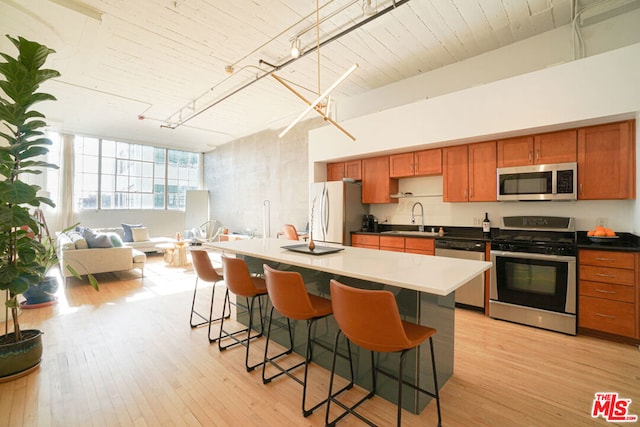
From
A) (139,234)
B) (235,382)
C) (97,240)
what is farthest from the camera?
(139,234)

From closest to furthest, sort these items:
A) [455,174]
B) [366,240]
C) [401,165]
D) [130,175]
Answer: [455,174] → [401,165] → [366,240] → [130,175]

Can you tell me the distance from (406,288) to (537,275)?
239cm

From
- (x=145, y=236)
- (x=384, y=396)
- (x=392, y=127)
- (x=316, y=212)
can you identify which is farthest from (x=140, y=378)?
(x=145, y=236)

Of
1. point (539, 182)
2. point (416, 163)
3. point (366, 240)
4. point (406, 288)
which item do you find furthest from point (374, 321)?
point (416, 163)

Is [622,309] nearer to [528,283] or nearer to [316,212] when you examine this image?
[528,283]

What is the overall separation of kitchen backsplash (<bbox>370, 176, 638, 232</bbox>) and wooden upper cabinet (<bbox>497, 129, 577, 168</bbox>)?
549 mm

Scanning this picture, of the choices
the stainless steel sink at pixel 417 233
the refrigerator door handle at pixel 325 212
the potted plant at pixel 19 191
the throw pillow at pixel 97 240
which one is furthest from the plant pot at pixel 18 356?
the stainless steel sink at pixel 417 233

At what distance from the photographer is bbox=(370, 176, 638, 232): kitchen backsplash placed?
3242mm

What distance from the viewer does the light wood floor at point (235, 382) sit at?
74.9 inches

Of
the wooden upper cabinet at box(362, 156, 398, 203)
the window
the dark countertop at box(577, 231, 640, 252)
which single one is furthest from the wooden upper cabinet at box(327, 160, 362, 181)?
the window

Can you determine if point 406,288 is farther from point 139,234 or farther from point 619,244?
point 139,234

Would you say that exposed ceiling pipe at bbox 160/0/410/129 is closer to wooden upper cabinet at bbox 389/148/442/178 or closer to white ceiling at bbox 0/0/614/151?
white ceiling at bbox 0/0/614/151

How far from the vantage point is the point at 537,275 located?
3.25 metres

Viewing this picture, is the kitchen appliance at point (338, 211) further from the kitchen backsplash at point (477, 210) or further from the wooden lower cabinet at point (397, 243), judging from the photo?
the kitchen backsplash at point (477, 210)
